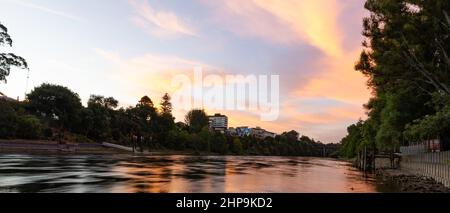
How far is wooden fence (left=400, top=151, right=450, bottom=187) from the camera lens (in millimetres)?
33344

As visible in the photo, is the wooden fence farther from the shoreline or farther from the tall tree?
the tall tree

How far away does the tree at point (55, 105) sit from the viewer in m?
116

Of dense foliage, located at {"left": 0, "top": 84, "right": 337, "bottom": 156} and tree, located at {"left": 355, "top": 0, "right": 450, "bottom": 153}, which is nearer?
tree, located at {"left": 355, "top": 0, "right": 450, "bottom": 153}

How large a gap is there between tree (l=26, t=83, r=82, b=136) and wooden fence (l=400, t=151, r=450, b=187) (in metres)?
87.9

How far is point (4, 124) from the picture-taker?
3196 inches

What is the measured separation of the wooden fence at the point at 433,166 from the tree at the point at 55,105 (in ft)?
288

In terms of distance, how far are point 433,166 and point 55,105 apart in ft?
331

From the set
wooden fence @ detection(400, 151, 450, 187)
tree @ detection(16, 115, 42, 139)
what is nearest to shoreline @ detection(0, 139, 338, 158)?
tree @ detection(16, 115, 42, 139)

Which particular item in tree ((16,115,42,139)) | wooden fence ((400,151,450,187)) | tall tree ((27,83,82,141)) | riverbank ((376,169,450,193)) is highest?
tall tree ((27,83,82,141))

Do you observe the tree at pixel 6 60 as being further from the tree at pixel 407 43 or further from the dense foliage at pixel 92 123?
the tree at pixel 407 43

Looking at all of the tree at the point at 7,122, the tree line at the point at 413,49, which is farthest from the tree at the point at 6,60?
the tree line at the point at 413,49
